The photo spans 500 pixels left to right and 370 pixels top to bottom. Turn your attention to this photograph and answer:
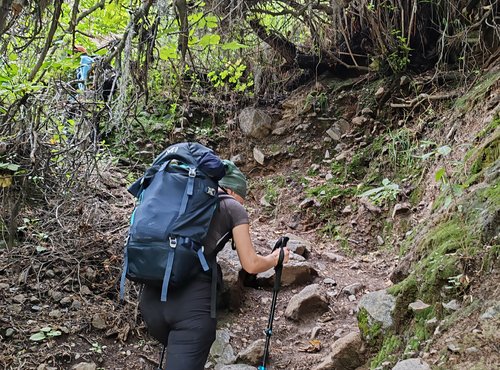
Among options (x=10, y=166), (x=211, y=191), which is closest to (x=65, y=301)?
(x=10, y=166)

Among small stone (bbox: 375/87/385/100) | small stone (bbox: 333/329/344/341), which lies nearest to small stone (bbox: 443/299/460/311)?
small stone (bbox: 333/329/344/341)

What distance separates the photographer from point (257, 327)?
407 centimetres

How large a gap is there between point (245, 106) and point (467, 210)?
5769mm

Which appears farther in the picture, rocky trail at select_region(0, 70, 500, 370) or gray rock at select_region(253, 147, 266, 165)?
gray rock at select_region(253, 147, 266, 165)

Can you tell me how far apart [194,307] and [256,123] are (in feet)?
19.0

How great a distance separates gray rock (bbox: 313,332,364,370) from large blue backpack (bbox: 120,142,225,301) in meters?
1.20

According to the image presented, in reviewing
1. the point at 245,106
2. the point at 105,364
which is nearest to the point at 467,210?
the point at 105,364

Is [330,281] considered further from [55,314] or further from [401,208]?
[55,314]

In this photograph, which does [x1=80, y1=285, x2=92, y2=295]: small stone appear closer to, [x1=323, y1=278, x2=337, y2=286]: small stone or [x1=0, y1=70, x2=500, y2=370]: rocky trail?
[x1=0, y1=70, x2=500, y2=370]: rocky trail

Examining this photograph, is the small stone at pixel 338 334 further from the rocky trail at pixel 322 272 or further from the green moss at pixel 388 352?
the green moss at pixel 388 352

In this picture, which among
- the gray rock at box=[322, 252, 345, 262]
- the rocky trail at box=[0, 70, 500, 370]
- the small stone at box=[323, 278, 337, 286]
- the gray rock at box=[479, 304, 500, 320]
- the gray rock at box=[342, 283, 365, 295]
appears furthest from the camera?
the gray rock at box=[322, 252, 345, 262]

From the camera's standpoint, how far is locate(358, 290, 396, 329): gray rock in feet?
9.68

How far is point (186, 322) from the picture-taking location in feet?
8.14

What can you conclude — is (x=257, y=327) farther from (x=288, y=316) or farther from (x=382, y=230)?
(x=382, y=230)
